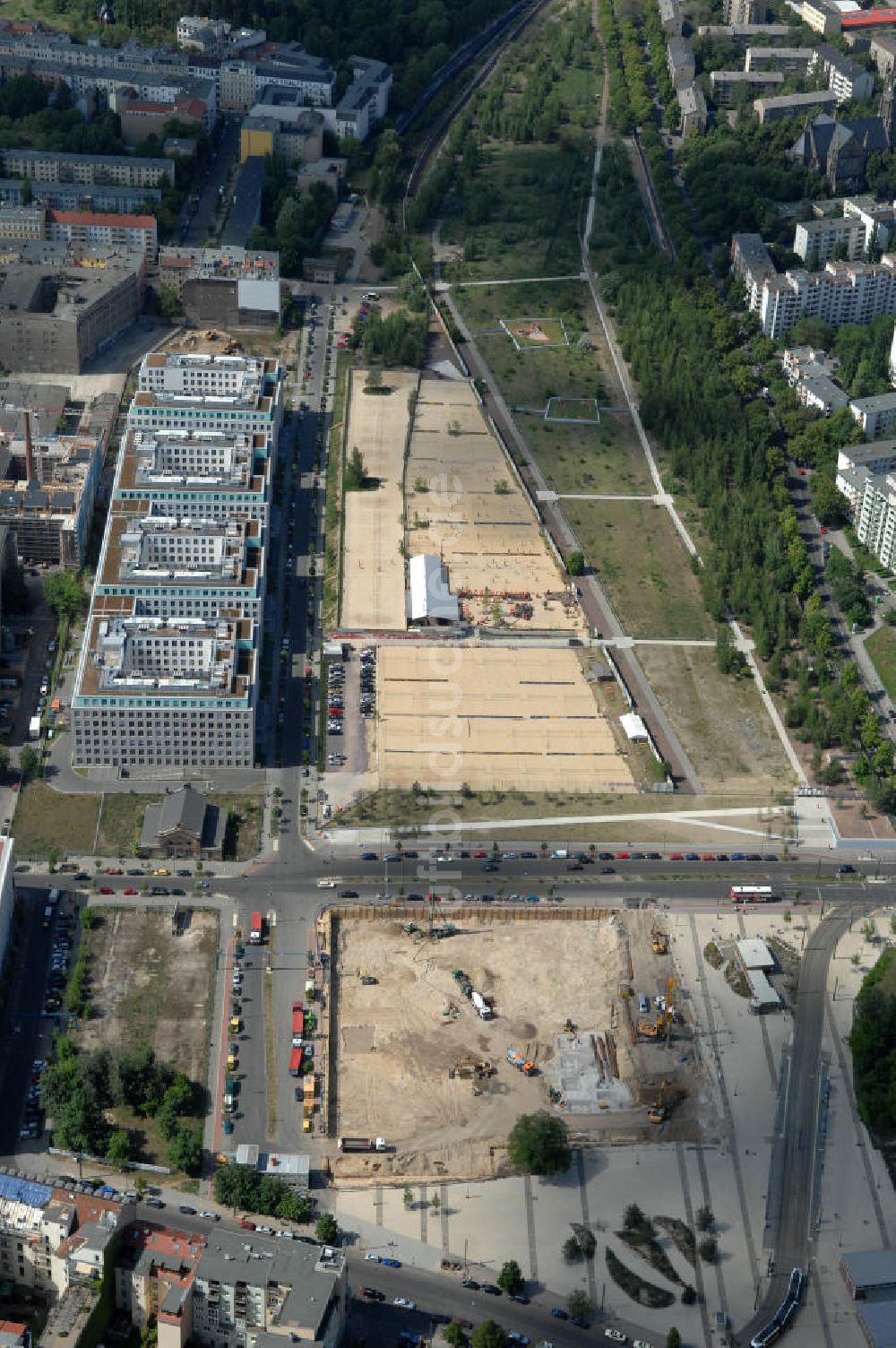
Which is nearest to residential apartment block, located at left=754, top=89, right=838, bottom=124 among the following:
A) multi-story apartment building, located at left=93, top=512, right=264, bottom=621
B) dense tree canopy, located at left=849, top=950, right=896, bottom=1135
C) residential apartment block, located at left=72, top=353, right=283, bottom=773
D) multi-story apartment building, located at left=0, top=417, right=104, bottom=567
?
residential apartment block, located at left=72, top=353, right=283, bottom=773

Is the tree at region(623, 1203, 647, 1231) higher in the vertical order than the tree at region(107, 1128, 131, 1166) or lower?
lower

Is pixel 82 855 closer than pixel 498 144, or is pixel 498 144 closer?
pixel 82 855

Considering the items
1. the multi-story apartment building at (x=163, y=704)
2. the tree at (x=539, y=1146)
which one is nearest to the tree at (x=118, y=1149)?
the tree at (x=539, y=1146)

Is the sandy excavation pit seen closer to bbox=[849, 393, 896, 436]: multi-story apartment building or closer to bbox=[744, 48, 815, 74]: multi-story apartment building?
bbox=[849, 393, 896, 436]: multi-story apartment building

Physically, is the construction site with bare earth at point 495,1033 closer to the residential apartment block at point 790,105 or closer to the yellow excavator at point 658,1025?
the yellow excavator at point 658,1025

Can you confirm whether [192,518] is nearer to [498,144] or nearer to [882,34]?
[498,144]

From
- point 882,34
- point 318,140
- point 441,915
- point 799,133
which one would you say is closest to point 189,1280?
point 441,915
